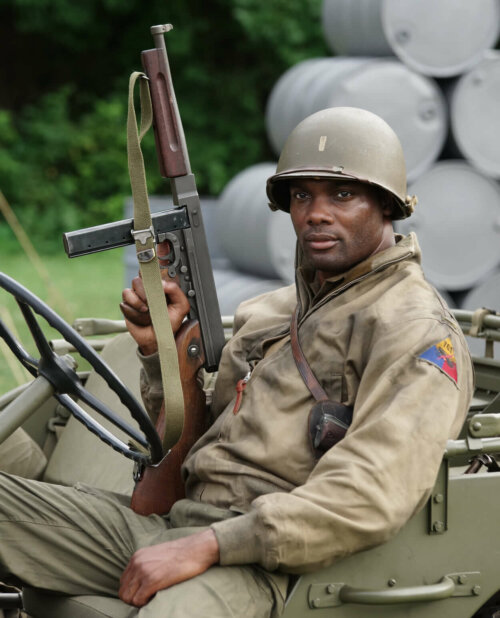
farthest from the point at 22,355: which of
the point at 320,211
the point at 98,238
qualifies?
the point at 320,211

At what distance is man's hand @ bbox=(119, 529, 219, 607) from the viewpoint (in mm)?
2807

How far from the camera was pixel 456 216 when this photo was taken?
7918 millimetres

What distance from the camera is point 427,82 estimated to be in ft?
25.7

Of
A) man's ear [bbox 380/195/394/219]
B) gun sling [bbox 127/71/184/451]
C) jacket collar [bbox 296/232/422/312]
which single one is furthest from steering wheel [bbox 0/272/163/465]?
man's ear [bbox 380/195/394/219]

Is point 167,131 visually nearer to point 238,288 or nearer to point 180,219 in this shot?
point 180,219

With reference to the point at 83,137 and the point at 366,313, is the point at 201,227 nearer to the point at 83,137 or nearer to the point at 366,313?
the point at 366,313

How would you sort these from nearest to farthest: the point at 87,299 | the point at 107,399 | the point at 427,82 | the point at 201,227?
the point at 201,227 → the point at 107,399 → the point at 427,82 → the point at 87,299

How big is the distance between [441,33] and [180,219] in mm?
4830

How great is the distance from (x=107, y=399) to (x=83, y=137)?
38.4 ft

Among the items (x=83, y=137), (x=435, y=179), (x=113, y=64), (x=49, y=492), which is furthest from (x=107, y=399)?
(x=113, y=64)

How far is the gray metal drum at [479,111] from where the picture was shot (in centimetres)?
779

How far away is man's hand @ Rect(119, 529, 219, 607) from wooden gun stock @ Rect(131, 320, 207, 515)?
0.47 m

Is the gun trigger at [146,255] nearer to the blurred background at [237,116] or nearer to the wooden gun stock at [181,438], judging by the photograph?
the wooden gun stock at [181,438]

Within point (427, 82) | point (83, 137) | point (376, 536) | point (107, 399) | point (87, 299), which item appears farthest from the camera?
point (83, 137)
